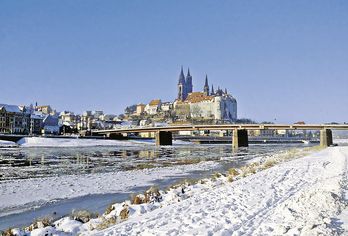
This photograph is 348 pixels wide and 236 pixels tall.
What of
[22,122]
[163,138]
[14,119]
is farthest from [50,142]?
[22,122]

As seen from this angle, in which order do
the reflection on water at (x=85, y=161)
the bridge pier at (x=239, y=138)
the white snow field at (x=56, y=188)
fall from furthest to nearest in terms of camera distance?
the bridge pier at (x=239, y=138) < the reflection on water at (x=85, y=161) < the white snow field at (x=56, y=188)

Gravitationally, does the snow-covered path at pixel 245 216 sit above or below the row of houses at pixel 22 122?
below

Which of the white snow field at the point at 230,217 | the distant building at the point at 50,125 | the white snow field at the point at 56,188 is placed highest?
the distant building at the point at 50,125

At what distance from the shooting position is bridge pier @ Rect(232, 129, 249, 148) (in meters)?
94.7

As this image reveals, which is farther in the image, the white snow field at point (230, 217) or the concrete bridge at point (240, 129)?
the concrete bridge at point (240, 129)

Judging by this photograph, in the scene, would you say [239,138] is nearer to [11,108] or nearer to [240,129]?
[240,129]

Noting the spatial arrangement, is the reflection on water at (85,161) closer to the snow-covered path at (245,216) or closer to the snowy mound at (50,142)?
the snow-covered path at (245,216)

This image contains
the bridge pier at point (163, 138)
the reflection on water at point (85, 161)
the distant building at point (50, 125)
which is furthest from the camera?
the distant building at point (50, 125)

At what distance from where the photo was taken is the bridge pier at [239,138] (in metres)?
94.7

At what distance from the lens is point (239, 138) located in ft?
318

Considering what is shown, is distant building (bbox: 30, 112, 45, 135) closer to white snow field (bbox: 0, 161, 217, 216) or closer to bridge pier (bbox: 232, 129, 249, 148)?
bridge pier (bbox: 232, 129, 249, 148)

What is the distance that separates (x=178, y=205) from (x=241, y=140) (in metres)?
87.7

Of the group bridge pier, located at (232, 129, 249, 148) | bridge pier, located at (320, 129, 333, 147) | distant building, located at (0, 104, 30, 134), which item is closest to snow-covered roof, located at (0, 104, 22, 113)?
distant building, located at (0, 104, 30, 134)

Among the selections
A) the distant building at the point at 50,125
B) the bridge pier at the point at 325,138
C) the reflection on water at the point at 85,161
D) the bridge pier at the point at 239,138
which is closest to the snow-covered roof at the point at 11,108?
the distant building at the point at 50,125
